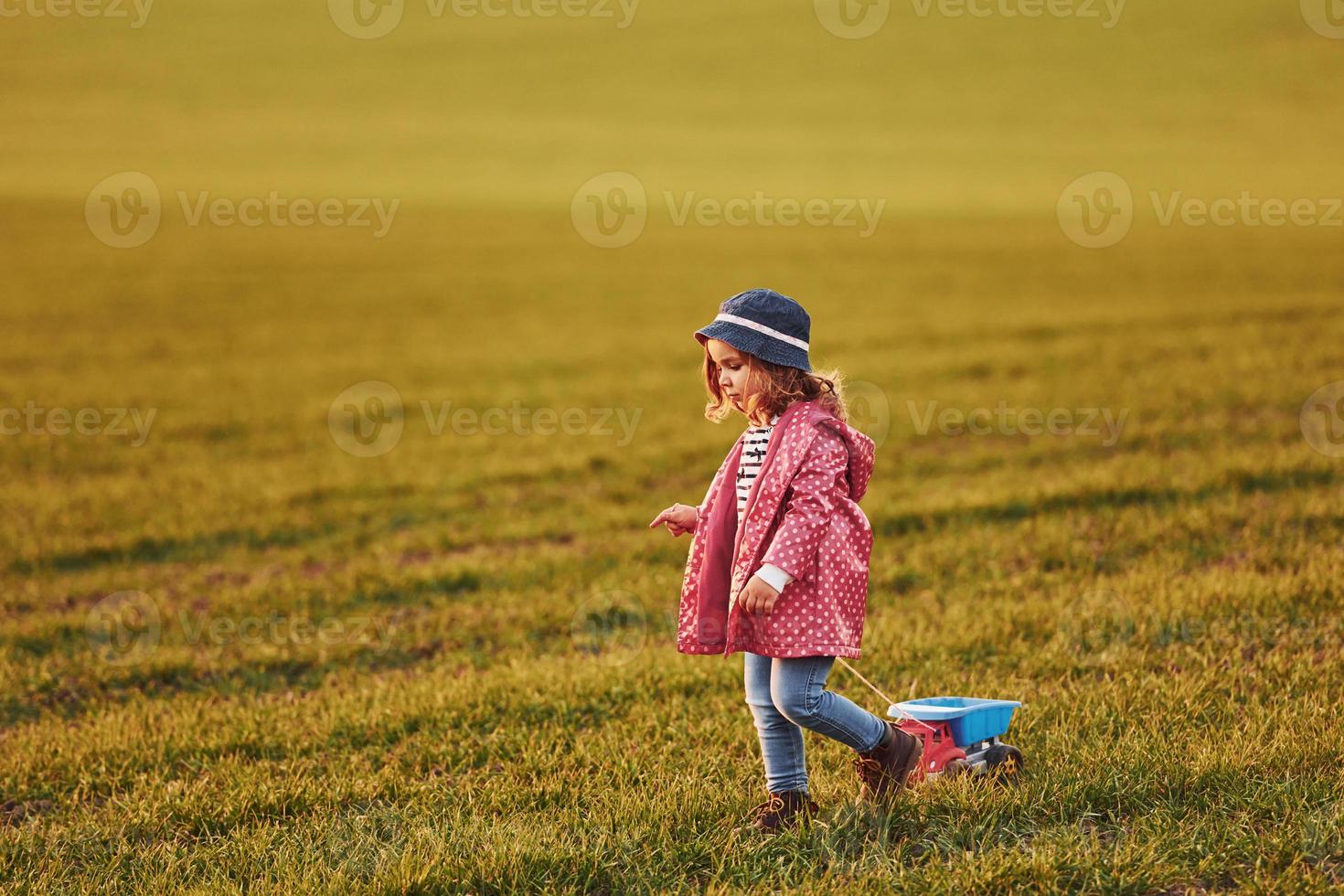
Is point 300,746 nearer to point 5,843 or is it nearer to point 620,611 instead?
point 5,843

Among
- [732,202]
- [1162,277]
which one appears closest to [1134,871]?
[1162,277]

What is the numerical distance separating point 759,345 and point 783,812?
5.72 feet

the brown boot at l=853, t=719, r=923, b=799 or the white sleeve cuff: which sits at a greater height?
the white sleeve cuff

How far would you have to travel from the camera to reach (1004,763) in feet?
Answer: 14.5

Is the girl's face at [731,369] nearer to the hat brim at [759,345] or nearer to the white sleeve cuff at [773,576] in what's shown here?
the hat brim at [759,345]

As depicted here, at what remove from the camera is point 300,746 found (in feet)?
17.9

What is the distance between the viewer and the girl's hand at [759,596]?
12.7ft

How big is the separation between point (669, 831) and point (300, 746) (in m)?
2.22

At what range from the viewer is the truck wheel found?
4.40 meters

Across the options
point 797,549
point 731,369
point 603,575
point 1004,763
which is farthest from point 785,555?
point 603,575

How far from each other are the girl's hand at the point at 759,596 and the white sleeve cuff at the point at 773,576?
0.5 inches

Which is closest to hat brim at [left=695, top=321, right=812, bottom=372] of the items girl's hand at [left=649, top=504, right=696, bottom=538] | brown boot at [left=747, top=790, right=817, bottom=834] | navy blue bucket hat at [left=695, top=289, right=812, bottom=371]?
→ navy blue bucket hat at [left=695, top=289, right=812, bottom=371]

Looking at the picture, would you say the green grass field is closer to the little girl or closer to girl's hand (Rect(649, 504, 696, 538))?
the little girl

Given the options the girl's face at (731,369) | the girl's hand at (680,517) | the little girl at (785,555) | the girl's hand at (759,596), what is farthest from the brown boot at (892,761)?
the girl's face at (731,369)
